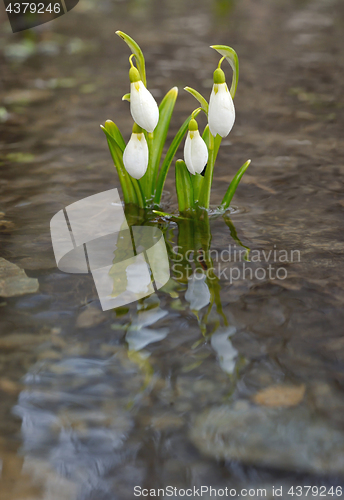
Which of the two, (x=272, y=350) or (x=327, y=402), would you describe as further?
(x=272, y=350)

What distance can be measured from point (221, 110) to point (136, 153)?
0.90 ft

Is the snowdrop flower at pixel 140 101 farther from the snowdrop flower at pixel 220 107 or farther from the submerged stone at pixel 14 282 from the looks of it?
the submerged stone at pixel 14 282

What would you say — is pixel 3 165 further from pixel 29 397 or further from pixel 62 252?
pixel 29 397

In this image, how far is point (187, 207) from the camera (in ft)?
5.21

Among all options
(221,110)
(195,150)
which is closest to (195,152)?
(195,150)

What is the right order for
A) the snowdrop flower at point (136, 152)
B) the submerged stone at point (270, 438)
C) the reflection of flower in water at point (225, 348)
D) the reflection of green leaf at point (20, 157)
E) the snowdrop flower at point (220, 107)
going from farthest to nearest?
1. the reflection of green leaf at point (20, 157)
2. the snowdrop flower at point (136, 152)
3. the snowdrop flower at point (220, 107)
4. the reflection of flower in water at point (225, 348)
5. the submerged stone at point (270, 438)

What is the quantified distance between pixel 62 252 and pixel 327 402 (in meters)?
0.87

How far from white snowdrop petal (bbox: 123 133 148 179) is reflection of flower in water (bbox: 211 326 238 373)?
1.80 ft

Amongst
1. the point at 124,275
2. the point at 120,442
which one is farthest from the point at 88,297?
the point at 120,442

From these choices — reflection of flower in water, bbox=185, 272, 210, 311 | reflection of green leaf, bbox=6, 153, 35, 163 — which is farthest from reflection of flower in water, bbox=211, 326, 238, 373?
reflection of green leaf, bbox=6, 153, 35, 163

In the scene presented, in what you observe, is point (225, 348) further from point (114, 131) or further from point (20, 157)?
point (20, 157)

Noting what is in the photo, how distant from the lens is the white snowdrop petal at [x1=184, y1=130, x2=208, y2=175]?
1.28m

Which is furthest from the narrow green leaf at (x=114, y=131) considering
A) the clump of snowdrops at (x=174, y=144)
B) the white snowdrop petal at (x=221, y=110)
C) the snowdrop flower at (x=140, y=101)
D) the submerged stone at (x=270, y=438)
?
the submerged stone at (x=270, y=438)

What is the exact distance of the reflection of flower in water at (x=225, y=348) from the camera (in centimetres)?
102
